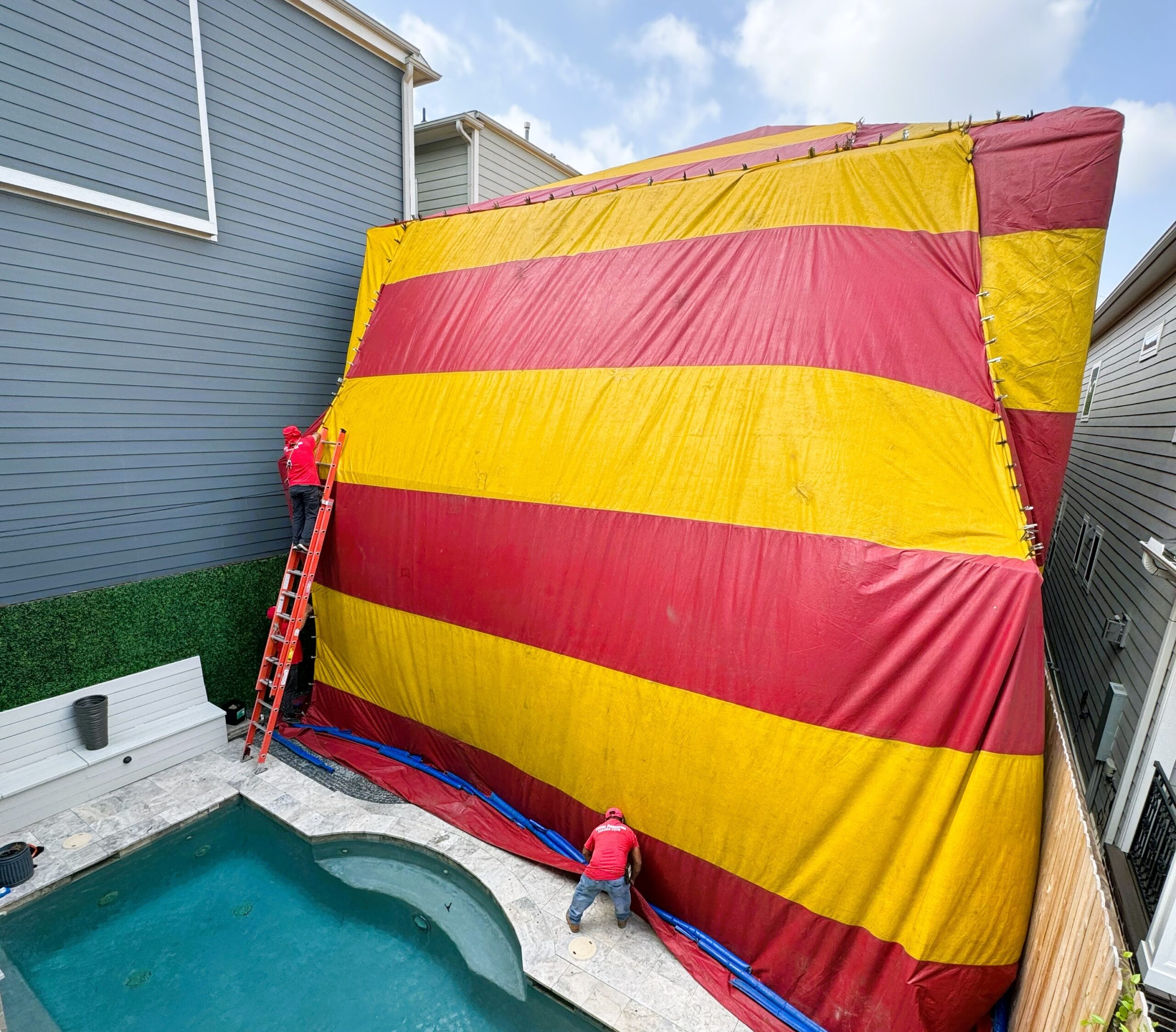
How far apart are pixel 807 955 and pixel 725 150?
6.33m

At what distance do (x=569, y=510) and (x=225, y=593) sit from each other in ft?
15.3

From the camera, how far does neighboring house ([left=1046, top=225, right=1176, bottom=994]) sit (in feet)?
12.4

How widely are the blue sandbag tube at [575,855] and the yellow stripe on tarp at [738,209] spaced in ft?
16.4

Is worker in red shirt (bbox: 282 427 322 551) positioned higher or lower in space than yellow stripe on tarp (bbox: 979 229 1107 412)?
lower

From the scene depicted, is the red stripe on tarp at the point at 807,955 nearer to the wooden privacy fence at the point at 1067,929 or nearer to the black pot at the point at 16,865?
the wooden privacy fence at the point at 1067,929

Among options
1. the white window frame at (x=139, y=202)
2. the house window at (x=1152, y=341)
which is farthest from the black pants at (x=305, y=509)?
the house window at (x=1152, y=341)

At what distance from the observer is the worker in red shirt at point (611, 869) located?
4715mm

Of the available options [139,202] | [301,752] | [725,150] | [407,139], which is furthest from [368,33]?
[301,752]

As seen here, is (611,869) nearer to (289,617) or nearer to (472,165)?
(289,617)

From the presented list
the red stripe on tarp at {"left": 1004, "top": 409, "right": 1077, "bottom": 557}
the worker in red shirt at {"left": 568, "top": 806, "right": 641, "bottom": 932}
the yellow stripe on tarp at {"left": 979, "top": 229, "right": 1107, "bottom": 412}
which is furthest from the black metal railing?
the worker in red shirt at {"left": 568, "top": 806, "right": 641, "bottom": 932}

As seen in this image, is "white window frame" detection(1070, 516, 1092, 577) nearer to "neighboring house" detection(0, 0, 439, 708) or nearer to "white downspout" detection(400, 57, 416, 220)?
"white downspout" detection(400, 57, 416, 220)

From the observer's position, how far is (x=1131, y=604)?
16.6 feet

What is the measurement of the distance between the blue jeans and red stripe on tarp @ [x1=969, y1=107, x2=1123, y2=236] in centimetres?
514

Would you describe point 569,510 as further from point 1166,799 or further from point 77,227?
point 77,227
